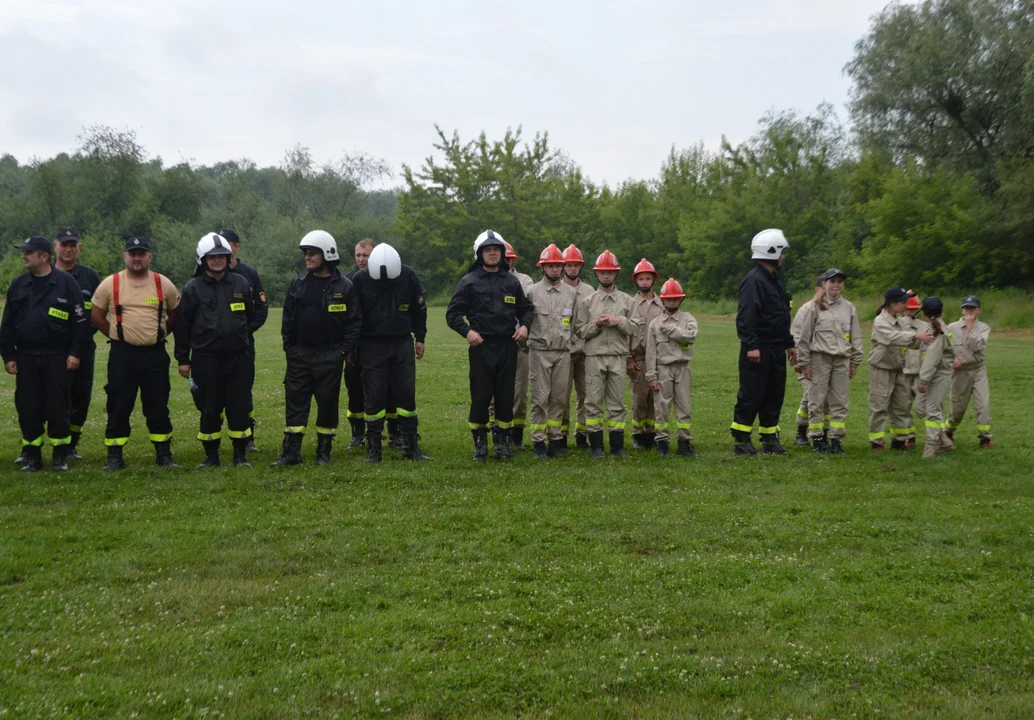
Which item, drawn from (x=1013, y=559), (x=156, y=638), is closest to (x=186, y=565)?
(x=156, y=638)

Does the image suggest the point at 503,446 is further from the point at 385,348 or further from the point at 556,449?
the point at 385,348

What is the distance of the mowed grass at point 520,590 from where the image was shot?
4.79m

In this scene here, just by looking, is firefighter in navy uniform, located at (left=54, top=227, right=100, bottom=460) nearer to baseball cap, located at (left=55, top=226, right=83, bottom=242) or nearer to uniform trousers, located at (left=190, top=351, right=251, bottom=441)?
baseball cap, located at (left=55, top=226, right=83, bottom=242)

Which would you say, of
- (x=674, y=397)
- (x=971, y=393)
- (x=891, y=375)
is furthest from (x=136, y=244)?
(x=971, y=393)

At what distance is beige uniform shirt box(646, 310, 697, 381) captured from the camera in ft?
38.1

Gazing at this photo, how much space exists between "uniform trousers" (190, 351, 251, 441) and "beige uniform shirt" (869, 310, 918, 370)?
7875 millimetres

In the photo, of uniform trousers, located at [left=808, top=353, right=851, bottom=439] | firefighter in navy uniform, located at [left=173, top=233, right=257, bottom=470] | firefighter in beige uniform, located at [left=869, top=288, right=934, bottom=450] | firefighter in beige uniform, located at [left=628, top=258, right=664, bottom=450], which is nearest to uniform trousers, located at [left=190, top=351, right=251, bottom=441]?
firefighter in navy uniform, located at [left=173, top=233, right=257, bottom=470]

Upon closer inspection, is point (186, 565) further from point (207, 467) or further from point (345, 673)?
point (207, 467)

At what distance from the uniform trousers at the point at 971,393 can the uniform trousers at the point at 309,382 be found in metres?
7.89

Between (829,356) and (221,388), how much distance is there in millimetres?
7492

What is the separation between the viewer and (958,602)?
6.11 metres

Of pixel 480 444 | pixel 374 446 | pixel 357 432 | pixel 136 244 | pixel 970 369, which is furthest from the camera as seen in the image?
pixel 357 432

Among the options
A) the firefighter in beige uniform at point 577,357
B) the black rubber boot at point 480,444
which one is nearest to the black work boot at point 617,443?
the firefighter in beige uniform at point 577,357

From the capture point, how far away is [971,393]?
12359 mm
